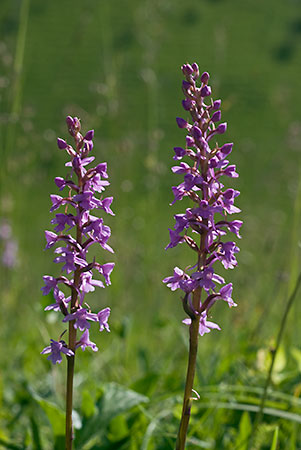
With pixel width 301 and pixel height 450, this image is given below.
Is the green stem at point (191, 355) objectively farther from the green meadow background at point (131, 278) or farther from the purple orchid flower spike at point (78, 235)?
the green meadow background at point (131, 278)

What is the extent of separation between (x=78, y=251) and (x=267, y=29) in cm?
872

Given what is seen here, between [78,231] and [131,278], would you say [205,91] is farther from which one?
[131,278]

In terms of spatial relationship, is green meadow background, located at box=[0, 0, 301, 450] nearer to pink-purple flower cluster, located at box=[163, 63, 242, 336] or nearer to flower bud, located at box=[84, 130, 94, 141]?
pink-purple flower cluster, located at box=[163, 63, 242, 336]

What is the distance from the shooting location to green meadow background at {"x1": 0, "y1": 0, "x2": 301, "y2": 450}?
211 cm

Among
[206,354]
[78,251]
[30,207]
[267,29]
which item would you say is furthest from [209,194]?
[267,29]

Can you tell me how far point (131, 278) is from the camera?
4.23 metres

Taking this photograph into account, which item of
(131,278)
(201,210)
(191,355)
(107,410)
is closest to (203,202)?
(201,210)

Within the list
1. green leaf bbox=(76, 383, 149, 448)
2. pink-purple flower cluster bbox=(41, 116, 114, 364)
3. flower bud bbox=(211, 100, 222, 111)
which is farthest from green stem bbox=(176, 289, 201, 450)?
green leaf bbox=(76, 383, 149, 448)

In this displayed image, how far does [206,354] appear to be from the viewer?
3.53 meters

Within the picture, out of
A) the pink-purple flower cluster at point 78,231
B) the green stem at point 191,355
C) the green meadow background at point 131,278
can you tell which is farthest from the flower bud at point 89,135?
the green meadow background at point 131,278

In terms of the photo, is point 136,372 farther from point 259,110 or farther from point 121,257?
point 259,110

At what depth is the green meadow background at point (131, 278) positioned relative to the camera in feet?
6.91

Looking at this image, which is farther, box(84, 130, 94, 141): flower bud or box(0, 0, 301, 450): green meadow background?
box(0, 0, 301, 450): green meadow background

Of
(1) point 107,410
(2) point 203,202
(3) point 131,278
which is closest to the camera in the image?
(2) point 203,202
